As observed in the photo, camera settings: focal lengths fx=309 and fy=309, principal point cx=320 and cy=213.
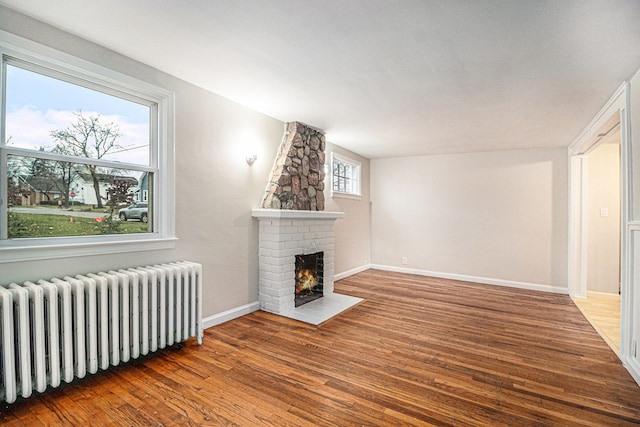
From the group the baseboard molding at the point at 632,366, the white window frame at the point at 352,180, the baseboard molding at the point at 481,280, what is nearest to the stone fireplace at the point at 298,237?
the white window frame at the point at 352,180

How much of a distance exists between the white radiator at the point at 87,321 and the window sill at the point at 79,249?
179mm

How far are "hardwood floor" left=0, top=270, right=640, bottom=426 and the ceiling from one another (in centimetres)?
244

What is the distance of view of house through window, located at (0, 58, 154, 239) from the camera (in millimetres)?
2123

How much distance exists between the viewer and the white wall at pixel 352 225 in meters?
5.55

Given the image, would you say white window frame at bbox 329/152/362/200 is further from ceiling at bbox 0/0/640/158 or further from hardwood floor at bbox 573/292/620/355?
hardwood floor at bbox 573/292/620/355

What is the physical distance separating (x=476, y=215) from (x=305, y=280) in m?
3.51

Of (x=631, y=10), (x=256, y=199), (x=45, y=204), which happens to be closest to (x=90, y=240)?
(x=45, y=204)

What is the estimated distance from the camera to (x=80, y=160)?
240 centimetres

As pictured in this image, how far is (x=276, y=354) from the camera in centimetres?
272

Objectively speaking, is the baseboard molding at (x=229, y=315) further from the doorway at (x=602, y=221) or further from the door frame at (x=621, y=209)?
the doorway at (x=602, y=221)

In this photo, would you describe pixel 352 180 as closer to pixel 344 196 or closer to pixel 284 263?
pixel 344 196

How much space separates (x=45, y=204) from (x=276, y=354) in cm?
213

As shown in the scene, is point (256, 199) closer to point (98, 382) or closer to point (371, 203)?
point (98, 382)

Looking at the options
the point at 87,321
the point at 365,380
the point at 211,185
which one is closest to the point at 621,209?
the point at 365,380
